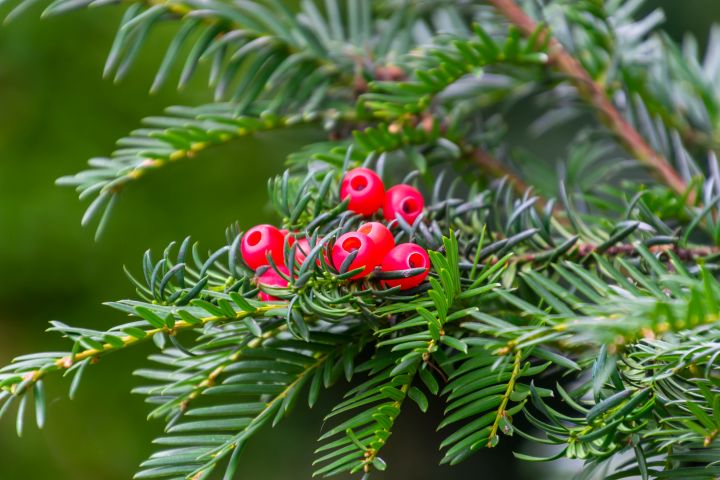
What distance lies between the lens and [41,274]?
888mm

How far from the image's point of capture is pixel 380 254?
1.19ft

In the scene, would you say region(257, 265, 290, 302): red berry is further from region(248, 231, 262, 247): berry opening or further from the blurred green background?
the blurred green background

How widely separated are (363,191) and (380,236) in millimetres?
48

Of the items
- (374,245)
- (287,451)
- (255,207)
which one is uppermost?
(374,245)

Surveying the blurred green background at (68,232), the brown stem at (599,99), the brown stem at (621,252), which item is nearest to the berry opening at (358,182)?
the brown stem at (621,252)

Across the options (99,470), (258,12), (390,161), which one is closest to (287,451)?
(99,470)

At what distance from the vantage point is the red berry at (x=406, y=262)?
0.37 meters

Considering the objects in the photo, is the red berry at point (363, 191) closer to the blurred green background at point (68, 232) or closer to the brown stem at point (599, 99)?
the brown stem at point (599, 99)

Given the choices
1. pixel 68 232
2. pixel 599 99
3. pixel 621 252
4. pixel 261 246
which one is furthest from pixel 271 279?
pixel 68 232

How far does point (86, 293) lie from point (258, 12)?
1.64 ft

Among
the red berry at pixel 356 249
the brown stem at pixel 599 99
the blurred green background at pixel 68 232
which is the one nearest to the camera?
the red berry at pixel 356 249

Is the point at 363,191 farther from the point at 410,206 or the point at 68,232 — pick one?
the point at 68,232

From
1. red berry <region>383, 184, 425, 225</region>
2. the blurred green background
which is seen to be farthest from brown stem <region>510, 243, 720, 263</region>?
the blurred green background

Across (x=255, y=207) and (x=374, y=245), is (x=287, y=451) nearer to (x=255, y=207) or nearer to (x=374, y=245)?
(x=255, y=207)
